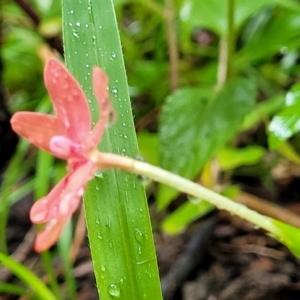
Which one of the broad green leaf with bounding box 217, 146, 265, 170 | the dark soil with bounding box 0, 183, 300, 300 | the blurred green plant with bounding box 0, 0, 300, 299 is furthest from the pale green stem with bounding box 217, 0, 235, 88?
the dark soil with bounding box 0, 183, 300, 300

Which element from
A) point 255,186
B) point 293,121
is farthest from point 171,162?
point 255,186

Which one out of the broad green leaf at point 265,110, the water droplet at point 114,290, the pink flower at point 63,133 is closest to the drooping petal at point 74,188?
the pink flower at point 63,133

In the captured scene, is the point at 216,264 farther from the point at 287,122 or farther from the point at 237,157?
the point at 287,122

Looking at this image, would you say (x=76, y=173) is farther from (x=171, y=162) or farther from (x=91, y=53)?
(x=171, y=162)

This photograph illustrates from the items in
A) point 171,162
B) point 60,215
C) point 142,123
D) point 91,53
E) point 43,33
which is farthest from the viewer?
point 142,123

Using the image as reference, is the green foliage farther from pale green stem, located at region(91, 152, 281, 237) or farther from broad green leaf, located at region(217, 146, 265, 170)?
broad green leaf, located at region(217, 146, 265, 170)
